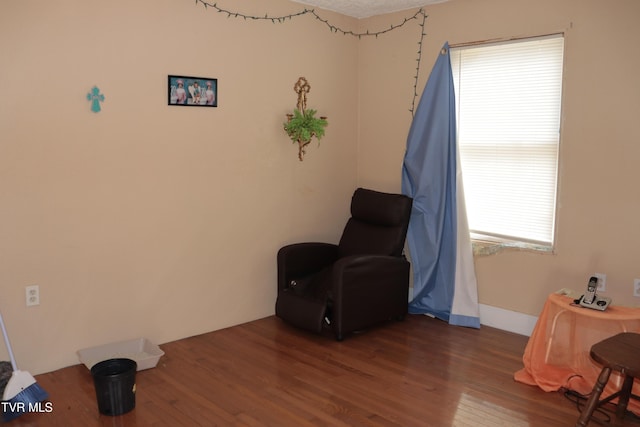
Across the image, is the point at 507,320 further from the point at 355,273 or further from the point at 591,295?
the point at 355,273

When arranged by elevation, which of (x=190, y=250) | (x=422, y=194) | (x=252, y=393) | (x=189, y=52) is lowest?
(x=252, y=393)

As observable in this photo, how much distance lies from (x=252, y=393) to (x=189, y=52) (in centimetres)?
218

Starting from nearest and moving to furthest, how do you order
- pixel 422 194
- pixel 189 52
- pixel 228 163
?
pixel 189 52
pixel 228 163
pixel 422 194

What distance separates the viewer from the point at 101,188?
11.4ft

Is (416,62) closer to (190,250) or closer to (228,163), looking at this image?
(228,163)

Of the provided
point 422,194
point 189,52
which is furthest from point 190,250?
point 422,194

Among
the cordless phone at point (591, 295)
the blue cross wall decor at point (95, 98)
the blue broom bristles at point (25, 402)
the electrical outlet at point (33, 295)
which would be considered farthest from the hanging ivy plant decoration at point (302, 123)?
the blue broom bristles at point (25, 402)

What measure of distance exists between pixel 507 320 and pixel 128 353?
2.59 meters

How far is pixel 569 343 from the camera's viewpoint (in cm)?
330

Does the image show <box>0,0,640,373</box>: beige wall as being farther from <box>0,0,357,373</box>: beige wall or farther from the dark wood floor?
the dark wood floor

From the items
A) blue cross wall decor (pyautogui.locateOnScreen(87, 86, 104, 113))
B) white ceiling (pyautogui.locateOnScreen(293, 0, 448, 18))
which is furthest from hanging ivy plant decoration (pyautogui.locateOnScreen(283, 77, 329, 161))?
blue cross wall decor (pyautogui.locateOnScreen(87, 86, 104, 113))

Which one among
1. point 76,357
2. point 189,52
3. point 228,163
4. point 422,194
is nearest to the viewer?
point 76,357

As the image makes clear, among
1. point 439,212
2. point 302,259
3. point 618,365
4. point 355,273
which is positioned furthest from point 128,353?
point 618,365

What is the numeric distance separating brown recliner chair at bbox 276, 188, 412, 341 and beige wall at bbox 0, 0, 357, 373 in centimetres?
26
